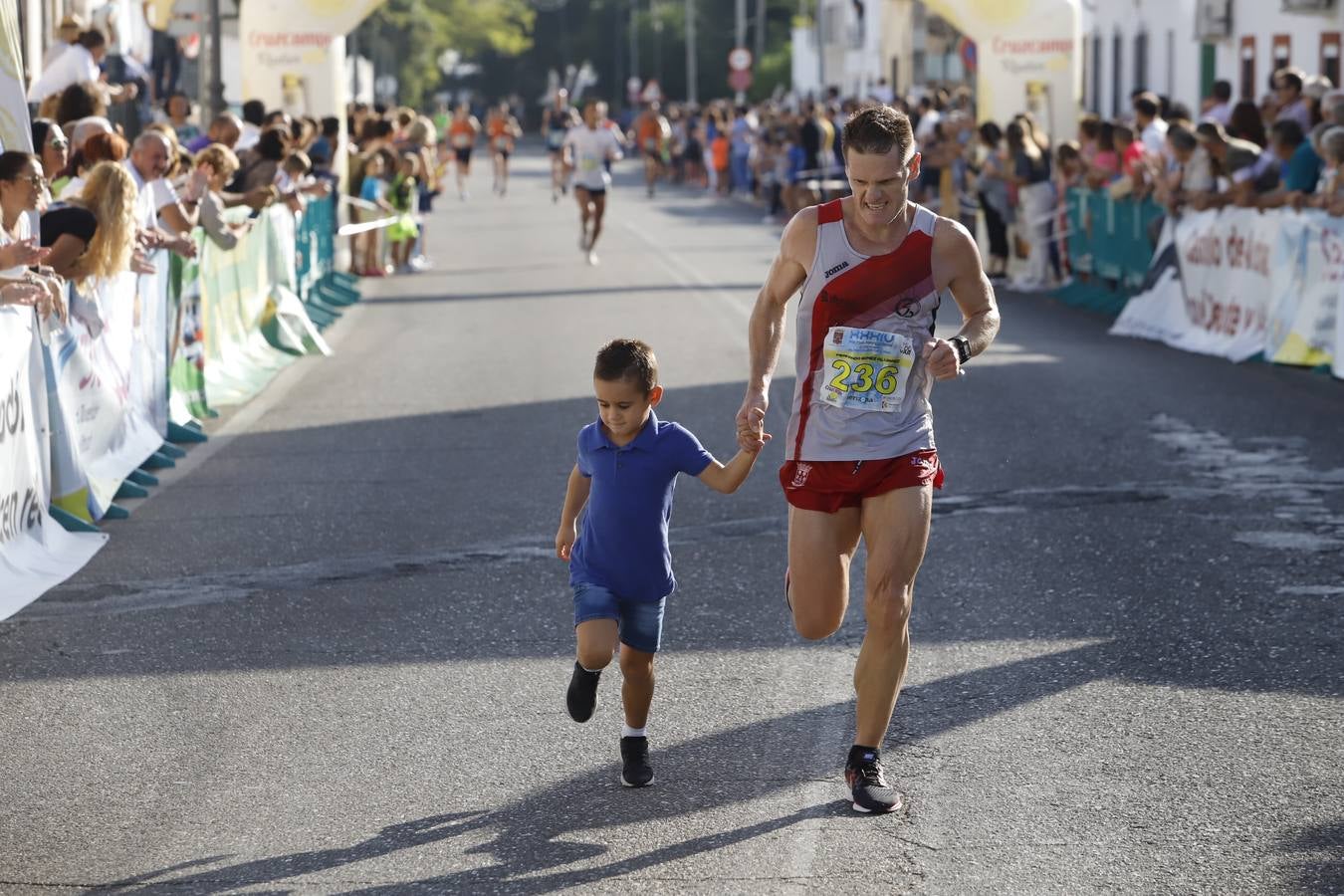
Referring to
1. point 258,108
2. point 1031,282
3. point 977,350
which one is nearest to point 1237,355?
point 1031,282

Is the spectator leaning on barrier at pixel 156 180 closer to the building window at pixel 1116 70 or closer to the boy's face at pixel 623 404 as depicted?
the boy's face at pixel 623 404

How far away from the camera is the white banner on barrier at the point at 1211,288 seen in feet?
56.0

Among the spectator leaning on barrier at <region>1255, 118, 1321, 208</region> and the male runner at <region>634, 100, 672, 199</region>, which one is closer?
the spectator leaning on barrier at <region>1255, 118, 1321, 208</region>

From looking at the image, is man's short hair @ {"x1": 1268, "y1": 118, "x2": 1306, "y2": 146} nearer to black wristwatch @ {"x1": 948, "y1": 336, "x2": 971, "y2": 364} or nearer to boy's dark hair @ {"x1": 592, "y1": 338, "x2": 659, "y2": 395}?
black wristwatch @ {"x1": 948, "y1": 336, "x2": 971, "y2": 364}

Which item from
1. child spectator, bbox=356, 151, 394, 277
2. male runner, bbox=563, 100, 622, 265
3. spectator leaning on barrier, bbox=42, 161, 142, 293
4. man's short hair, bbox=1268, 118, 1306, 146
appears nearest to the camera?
spectator leaning on barrier, bbox=42, 161, 142, 293

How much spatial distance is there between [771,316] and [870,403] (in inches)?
17.0

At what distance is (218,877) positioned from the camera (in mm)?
5371

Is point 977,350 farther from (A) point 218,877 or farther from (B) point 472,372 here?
(B) point 472,372

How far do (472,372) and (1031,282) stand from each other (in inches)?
385

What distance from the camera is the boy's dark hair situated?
5926 mm

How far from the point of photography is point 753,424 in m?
5.91

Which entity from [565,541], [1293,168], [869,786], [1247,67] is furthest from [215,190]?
[1247,67]

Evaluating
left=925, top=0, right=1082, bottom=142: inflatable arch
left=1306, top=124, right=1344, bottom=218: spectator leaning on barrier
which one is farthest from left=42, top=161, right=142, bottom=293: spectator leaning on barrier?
left=925, top=0, right=1082, bottom=142: inflatable arch

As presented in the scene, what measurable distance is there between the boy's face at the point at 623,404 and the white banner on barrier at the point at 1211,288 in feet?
38.4
